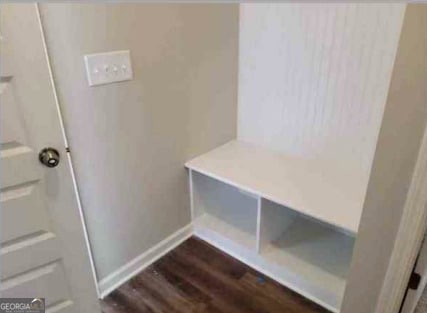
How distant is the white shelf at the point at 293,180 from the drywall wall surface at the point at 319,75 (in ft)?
0.28

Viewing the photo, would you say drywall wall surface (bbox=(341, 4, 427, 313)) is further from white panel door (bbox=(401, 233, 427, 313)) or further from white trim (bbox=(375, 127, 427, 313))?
white panel door (bbox=(401, 233, 427, 313))

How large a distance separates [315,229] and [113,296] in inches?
49.8

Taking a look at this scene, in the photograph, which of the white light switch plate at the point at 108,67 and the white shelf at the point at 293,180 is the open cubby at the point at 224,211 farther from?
the white light switch plate at the point at 108,67

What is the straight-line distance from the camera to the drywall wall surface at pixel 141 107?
133 centimetres

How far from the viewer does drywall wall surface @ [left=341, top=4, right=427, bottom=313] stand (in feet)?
2.63

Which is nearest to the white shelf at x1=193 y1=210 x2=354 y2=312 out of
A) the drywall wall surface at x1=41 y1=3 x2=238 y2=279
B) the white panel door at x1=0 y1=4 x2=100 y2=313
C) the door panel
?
the drywall wall surface at x1=41 y1=3 x2=238 y2=279

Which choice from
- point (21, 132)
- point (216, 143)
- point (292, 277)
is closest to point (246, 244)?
point (292, 277)

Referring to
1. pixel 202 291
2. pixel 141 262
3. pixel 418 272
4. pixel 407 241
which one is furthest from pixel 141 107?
pixel 418 272

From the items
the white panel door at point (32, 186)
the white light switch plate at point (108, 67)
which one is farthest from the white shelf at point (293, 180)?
the white panel door at point (32, 186)

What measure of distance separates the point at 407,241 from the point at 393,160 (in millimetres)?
290

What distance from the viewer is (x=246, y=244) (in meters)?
1.90

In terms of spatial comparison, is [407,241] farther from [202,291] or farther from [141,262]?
[141,262]

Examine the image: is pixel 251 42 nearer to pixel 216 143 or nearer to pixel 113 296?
pixel 216 143

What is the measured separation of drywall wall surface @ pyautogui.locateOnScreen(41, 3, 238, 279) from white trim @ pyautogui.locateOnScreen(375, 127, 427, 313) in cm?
120
